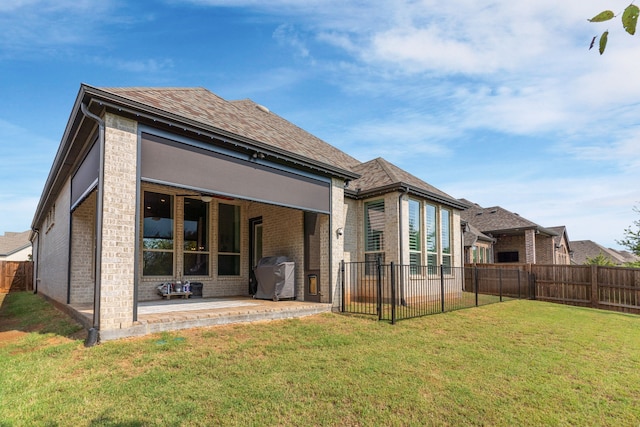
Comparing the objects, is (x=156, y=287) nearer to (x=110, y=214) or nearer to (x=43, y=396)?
(x=110, y=214)

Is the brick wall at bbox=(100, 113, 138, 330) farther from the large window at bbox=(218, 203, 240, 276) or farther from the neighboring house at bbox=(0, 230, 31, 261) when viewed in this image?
the neighboring house at bbox=(0, 230, 31, 261)

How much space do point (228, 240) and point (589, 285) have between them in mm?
13720

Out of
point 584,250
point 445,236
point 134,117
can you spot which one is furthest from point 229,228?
point 584,250

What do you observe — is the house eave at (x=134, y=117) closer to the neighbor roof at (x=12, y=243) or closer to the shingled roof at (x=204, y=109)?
the shingled roof at (x=204, y=109)

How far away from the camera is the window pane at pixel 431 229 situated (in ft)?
41.1

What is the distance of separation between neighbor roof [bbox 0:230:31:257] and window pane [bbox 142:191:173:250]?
1597 inches

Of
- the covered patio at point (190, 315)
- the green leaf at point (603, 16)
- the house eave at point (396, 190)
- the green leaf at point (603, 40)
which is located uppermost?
the house eave at point (396, 190)

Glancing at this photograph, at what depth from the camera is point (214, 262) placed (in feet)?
37.1

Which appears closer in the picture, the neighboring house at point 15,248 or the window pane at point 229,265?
the window pane at point 229,265

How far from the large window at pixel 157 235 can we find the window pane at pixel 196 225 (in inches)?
18.7

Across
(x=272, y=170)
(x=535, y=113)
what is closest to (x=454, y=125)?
(x=535, y=113)

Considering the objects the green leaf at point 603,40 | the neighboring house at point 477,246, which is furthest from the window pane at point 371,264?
the green leaf at point 603,40

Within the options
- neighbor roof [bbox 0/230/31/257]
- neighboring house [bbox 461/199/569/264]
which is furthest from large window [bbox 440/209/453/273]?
neighbor roof [bbox 0/230/31/257]

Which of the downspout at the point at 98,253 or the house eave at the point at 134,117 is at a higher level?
the house eave at the point at 134,117
